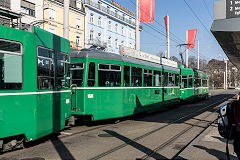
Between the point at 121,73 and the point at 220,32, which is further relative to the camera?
the point at 121,73

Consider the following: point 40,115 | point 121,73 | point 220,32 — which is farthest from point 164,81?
point 40,115

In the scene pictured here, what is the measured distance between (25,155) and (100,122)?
215 inches

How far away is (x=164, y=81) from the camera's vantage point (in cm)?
1569

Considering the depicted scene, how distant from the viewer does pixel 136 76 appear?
470 inches

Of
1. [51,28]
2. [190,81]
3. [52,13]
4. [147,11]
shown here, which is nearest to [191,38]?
[190,81]

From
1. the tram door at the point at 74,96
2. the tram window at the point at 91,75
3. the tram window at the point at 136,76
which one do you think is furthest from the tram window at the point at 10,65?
the tram window at the point at 136,76

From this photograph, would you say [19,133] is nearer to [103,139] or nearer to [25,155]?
[25,155]

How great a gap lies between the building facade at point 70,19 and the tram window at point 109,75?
20284 millimetres

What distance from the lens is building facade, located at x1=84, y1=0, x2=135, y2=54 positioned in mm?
36847

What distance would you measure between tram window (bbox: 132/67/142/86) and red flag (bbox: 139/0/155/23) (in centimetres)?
743

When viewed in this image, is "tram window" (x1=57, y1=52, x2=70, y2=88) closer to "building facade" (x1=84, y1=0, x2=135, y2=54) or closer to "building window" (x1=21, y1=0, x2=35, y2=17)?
"building window" (x1=21, y1=0, x2=35, y2=17)

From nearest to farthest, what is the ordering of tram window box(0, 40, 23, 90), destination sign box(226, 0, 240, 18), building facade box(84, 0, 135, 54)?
tram window box(0, 40, 23, 90) → destination sign box(226, 0, 240, 18) → building facade box(84, 0, 135, 54)

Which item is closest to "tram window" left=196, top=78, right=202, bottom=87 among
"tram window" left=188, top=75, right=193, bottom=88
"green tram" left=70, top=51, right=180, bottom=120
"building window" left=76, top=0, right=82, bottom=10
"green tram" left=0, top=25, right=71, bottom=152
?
"tram window" left=188, top=75, right=193, bottom=88

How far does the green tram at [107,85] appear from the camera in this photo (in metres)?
9.56
